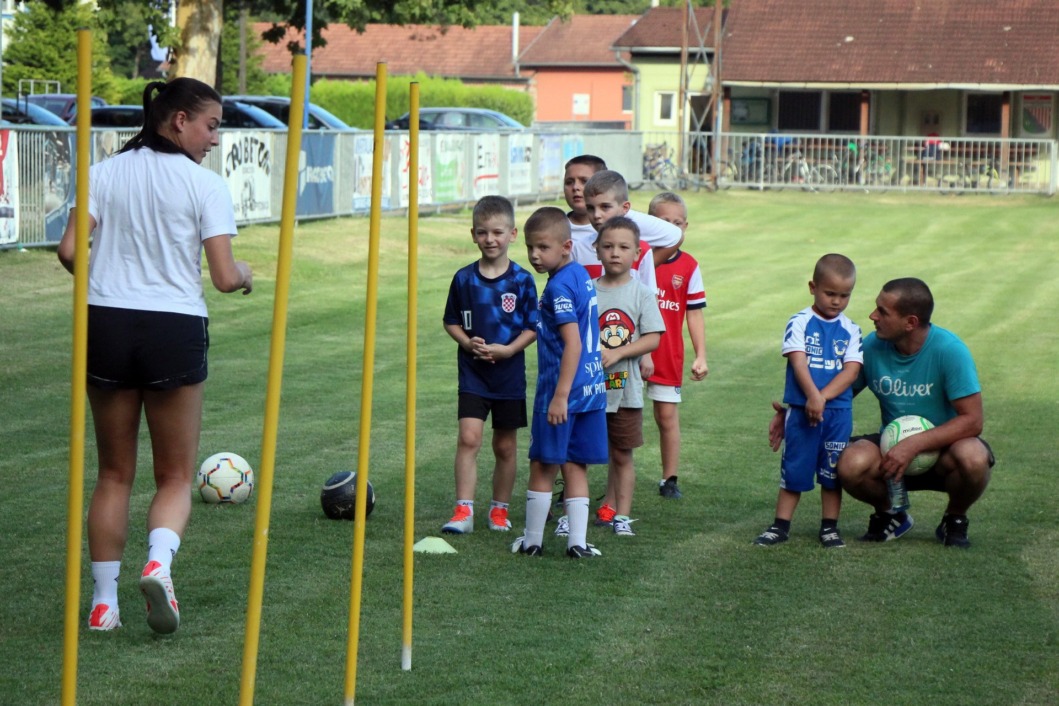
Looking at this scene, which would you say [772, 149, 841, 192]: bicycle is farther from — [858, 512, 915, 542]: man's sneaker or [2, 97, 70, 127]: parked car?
[858, 512, 915, 542]: man's sneaker

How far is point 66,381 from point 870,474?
701cm

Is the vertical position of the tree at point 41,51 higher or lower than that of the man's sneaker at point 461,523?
higher

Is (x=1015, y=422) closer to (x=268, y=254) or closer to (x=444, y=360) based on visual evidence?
(x=444, y=360)

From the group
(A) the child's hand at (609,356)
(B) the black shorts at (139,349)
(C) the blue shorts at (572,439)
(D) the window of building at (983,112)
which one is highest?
(D) the window of building at (983,112)

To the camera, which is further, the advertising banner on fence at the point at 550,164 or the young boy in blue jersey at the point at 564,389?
the advertising banner on fence at the point at 550,164

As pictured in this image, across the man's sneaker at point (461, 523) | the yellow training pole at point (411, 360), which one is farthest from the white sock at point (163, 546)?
the man's sneaker at point (461, 523)

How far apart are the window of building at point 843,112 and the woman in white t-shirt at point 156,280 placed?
42770 mm

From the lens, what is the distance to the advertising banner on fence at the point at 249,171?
21.0 m

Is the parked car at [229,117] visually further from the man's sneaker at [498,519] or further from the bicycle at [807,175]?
the man's sneaker at [498,519]

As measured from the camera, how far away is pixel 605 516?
7.50 metres

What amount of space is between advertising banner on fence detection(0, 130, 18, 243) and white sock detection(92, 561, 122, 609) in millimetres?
12562

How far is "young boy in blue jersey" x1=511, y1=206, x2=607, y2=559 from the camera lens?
6.47 meters

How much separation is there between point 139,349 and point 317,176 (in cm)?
1897

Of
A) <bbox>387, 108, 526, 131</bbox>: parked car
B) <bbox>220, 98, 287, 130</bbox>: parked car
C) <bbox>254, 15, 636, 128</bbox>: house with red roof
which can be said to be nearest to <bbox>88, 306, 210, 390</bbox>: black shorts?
<bbox>220, 98, 287, 130</bbox>: parked car
